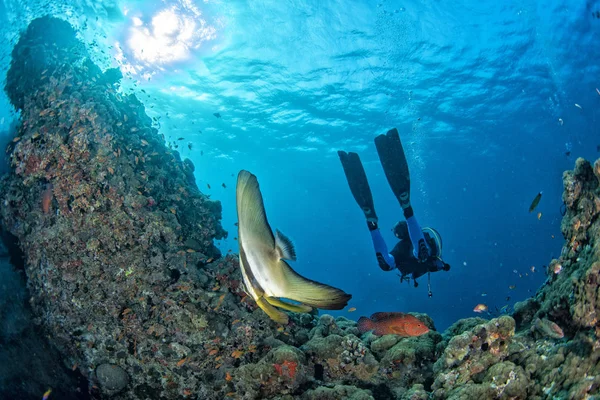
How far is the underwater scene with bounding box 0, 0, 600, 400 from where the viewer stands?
10.5ft

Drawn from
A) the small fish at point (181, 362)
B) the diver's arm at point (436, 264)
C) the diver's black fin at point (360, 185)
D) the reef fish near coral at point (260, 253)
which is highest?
the diver's black fin at point (360, 185)

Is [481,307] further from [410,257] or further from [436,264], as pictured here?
[410,257]

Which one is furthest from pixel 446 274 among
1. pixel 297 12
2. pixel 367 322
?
pixel 367 322

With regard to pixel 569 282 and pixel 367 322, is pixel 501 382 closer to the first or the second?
pixel 569 282

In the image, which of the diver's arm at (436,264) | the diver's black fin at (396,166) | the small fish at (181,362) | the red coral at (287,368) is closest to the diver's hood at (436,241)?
the diver's arm at (436,264)

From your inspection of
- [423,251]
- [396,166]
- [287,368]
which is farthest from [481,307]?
[287,368]

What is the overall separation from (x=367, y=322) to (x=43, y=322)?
17.5 ft

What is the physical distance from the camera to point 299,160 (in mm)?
41000

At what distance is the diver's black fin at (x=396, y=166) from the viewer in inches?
318

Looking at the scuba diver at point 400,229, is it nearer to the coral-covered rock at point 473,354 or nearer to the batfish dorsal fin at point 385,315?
the batfish dorsal fin at point 385,315

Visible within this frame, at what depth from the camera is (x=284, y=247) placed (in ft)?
3.83

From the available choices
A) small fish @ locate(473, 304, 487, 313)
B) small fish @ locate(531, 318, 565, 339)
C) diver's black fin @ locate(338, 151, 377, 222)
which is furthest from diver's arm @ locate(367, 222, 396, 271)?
small fish @ locate(531, 318, 565, 339)

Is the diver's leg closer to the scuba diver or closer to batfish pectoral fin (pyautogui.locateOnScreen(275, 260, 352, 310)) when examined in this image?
the scuba diver

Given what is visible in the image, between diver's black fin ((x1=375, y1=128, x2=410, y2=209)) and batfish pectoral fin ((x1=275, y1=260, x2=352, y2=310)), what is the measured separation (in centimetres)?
731
